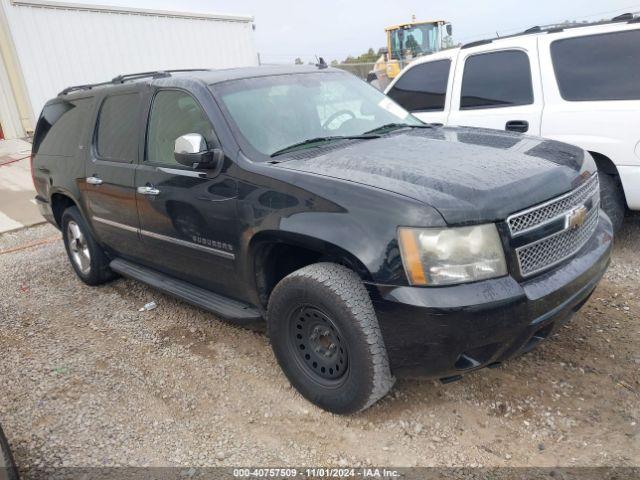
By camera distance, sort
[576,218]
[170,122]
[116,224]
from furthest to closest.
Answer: [116,224]
[170,122]
[576,218]

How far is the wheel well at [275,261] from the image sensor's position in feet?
9.36

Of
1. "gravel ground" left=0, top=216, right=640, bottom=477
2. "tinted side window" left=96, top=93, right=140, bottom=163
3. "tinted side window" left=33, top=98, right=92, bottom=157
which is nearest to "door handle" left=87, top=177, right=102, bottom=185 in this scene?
"tinted side window" left=96, top=93, right=140, bottom=163

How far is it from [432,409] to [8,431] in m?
2.39

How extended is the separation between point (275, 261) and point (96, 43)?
1168 centimetres

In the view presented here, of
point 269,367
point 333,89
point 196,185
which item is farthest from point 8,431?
point 333,89

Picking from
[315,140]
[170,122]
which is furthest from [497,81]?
[170,122]

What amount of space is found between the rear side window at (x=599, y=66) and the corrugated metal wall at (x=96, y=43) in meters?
11.1

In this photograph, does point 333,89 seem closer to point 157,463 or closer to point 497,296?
point 497,296

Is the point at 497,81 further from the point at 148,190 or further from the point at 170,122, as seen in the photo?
the point at 148,190

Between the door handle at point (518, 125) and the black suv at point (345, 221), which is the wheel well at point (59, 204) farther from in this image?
the door handle at point (518, 125)

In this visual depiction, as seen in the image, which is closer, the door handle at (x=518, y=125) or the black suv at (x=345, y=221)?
the black suv at (x=345, y=221)

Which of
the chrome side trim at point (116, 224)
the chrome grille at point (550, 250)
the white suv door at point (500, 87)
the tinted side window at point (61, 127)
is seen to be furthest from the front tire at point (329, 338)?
the white suv door at point (500, 87)

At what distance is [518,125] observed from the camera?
4.75m

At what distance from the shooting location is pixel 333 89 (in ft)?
12.1
